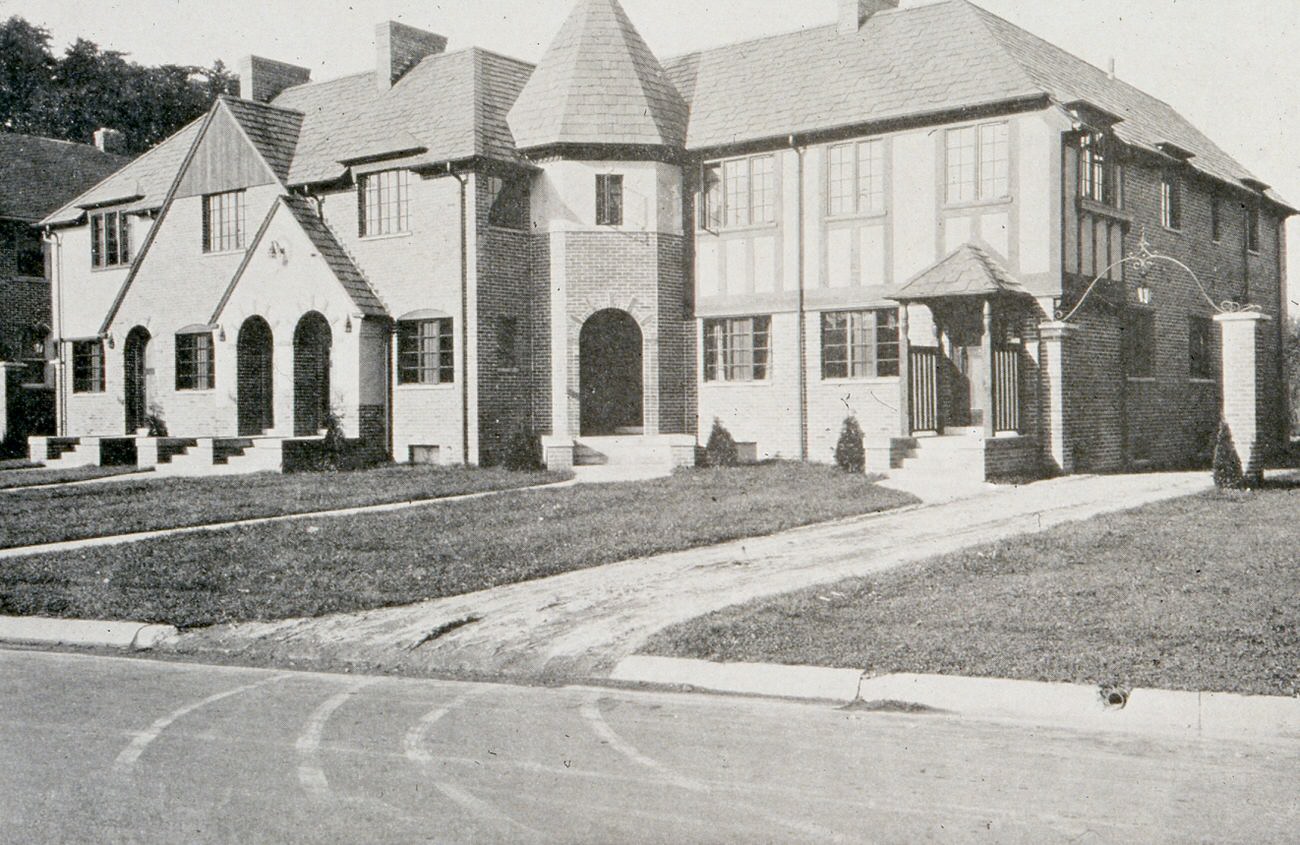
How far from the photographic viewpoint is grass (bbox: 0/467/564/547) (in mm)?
16312

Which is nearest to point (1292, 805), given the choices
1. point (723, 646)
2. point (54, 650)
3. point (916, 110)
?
point (723, 646)

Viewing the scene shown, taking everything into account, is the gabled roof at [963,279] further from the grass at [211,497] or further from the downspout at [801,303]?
the grass at [211,497]

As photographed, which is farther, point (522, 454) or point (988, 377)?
point (522, 454)

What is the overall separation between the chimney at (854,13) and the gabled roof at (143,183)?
15825 millimetres

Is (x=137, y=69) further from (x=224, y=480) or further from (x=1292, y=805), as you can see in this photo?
(x=1292, y=805)

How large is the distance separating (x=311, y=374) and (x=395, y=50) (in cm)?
792

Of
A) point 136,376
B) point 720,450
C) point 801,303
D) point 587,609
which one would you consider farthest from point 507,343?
point 587,609

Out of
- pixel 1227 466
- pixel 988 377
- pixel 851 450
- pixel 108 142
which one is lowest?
pixel 1227 466

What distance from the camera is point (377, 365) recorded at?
25.2m

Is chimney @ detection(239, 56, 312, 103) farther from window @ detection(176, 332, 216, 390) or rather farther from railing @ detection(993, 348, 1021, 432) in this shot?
railing @ detection(993, 348, 1021, 432)

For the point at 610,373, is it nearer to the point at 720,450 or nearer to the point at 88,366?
the point at 720,450

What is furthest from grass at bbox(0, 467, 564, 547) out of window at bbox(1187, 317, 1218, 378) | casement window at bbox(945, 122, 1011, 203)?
window at bbox(1187, 317, 1218, 378)

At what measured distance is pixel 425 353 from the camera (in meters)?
24.9

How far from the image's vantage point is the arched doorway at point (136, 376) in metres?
30.4
